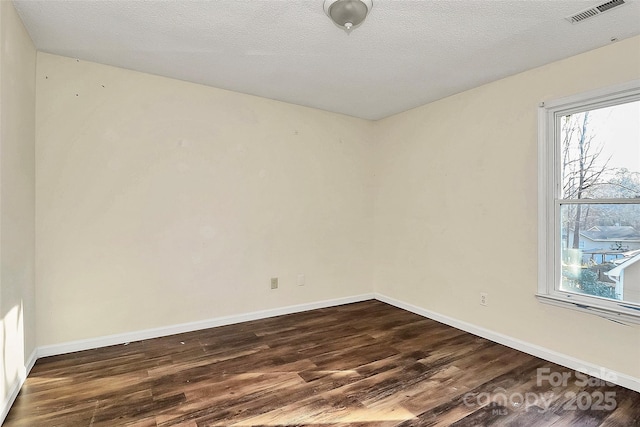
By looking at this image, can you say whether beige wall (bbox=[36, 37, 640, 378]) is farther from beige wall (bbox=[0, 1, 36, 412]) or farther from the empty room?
beige wall (bbox=[0, 1, 36, 412])

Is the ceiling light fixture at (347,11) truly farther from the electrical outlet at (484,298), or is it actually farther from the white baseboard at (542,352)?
the white baseboard at (542,352)

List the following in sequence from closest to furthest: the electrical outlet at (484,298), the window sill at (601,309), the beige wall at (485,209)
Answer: the window sill at (601,309)
the beige wall at (485,209)
the electrical outlet at (484,298)

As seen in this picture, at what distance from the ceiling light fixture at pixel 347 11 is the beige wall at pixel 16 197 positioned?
5.94 ft

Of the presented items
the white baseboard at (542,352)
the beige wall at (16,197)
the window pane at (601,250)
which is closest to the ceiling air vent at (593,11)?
Result: the window pane at (601,250)

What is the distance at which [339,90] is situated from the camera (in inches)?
129

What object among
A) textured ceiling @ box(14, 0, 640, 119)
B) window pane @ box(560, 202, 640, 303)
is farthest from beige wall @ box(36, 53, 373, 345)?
window pane @ box(560, 202, 640, 303)

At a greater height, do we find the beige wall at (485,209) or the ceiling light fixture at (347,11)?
the ceiling light fixture at (347,11)

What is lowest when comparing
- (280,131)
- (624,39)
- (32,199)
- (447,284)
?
(447,284)

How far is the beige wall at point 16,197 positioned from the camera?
1.82 m

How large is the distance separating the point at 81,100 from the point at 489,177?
363cm

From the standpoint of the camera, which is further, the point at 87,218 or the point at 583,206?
the point at 87,218

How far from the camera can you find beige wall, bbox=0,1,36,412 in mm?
1820

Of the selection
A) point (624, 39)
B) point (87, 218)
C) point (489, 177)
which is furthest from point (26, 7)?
point (624, 39)

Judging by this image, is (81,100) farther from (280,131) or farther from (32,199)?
(280,131)
